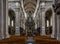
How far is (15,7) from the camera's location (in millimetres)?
35344

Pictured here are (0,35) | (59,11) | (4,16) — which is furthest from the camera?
(4,16)

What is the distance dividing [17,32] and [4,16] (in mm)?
14291

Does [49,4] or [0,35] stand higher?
[49,4]

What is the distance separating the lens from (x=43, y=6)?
117 ft

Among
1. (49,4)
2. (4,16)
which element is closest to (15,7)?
(49,4)

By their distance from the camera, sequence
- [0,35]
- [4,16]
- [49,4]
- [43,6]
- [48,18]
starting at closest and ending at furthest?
[0,35] < [4,16] < [49,4] < [43,6] < [48,18]

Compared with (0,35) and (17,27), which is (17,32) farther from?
(0,35)

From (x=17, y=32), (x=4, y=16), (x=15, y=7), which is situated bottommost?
(x=17, y=32)

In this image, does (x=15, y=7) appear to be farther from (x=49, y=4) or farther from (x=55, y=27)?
(x=55, y=27)

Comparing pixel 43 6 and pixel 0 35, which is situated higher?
pixel 43 6

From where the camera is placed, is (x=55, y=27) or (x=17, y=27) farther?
(x=17, y=27)

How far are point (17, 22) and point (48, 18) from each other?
12374 mm

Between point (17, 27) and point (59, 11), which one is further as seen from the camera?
point (17, 27)

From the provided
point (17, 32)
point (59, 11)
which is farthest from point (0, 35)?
point (17, 32)
